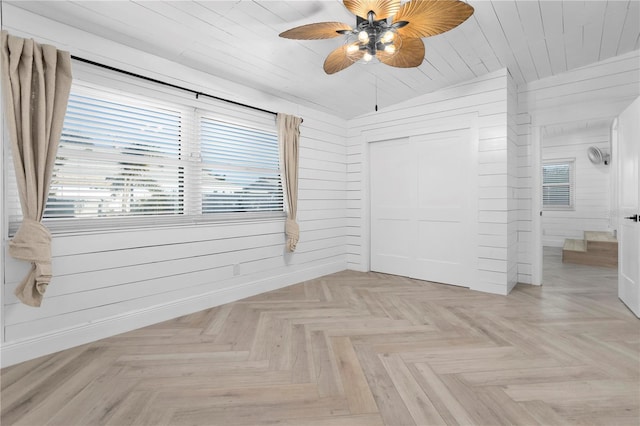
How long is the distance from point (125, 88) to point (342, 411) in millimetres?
2769

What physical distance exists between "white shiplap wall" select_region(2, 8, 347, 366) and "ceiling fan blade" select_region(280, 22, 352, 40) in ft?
4.68

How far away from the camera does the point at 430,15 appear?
1.87 metres

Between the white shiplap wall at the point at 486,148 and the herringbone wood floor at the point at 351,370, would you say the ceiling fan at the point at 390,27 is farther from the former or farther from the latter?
the herringbone wood floor at the point at 351,370

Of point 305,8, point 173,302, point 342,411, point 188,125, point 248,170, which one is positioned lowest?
point 342,411

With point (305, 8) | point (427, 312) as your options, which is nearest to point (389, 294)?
point (427, 312)

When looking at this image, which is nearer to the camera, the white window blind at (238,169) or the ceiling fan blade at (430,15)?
the ceiling fan blade at (430,15)

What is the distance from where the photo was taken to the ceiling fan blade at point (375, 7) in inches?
70.6

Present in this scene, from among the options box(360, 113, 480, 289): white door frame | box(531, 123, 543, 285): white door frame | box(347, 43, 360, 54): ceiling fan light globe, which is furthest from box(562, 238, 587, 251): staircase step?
box(347, 43, 360, 54): ceiling fan light globe

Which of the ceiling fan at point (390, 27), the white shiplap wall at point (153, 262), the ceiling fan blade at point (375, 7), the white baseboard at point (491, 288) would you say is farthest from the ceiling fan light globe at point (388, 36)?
the white baseboard at point (491, 288)

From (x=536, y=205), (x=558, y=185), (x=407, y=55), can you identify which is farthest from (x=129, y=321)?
(x=558, y=185)

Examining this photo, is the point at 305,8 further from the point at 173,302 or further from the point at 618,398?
the point at 618,398

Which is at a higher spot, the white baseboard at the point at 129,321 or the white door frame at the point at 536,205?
the white door frame at the point at 536,205

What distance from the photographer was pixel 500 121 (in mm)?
3576

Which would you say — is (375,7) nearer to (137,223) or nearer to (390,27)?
(390,27)
